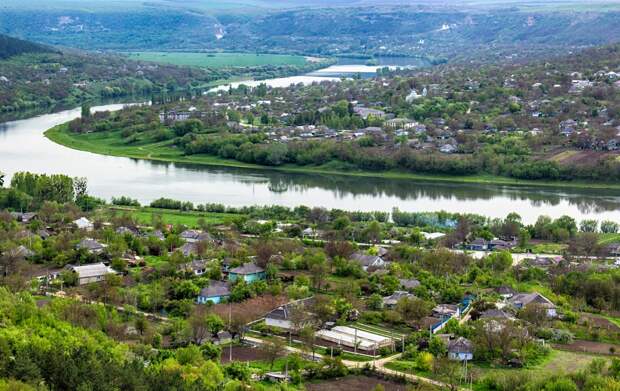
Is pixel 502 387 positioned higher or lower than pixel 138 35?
lower

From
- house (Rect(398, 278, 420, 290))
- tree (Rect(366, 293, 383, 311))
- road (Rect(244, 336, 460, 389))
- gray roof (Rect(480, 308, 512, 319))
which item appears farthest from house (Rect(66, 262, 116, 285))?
gray roof (Rect(480, 308, 512, 319))

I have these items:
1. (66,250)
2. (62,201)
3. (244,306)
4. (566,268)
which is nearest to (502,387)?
(244,306)

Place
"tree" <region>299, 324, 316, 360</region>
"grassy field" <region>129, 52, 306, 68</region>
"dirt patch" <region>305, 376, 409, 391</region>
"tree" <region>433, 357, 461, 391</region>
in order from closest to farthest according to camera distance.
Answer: "dirt patch" <region>305, 376, 409, 391</region> < "tree" <region>433, 357, 461, 391</region> < "tree" <region>299, 324, 316, 360</region> < "grassy field" <region>129, 52, 306, 68</region>

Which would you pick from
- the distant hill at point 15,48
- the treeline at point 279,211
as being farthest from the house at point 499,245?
the distant hill at point 15,48

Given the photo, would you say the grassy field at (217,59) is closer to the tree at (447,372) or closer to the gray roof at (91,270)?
the gray roof at (91,270)

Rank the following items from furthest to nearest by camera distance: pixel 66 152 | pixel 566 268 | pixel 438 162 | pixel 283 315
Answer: pixel 66 152 < pixel 438 162 < pixel 566 268 < pixel 283 315

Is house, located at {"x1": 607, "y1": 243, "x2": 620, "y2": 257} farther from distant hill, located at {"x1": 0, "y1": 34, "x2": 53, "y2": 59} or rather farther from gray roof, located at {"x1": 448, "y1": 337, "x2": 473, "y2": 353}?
distant hill, located at {"x1": 0, "y1": 34, "x2": 53, "y2": 59}

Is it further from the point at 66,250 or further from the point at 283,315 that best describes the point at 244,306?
the point at 66,250
